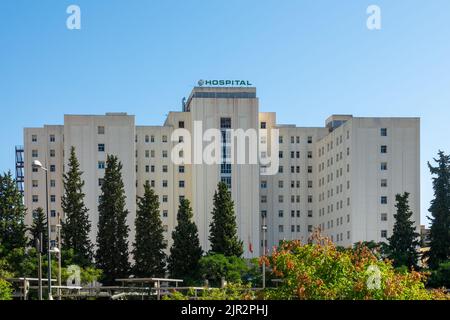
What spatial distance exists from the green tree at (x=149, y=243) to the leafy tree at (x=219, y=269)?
473 centimetres

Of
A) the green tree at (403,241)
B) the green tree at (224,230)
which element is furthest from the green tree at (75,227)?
the green tree at (403,241)

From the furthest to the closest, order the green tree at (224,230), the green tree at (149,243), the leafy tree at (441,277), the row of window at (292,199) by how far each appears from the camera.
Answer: the row of window at (292,199), the green tree at (224,230), the green tree at (149,243), the leafy tree at (441,277)

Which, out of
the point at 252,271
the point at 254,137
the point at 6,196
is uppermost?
the point at 254,137

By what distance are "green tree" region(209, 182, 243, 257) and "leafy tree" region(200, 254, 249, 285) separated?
145 inches

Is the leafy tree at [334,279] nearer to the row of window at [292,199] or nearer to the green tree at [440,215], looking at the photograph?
the green tree at [440,215]

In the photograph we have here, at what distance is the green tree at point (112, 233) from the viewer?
8481cm

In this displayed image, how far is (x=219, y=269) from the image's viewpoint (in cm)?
8281

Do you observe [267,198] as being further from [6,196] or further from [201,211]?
[6,196]

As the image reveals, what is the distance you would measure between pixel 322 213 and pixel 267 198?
8183 mm

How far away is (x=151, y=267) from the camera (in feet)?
281

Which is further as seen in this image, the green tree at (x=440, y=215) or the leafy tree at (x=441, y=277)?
the green tree at (x=440, y=215)

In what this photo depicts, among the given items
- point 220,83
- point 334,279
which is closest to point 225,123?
point 220,83

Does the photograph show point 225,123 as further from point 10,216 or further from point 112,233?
point 10,216
